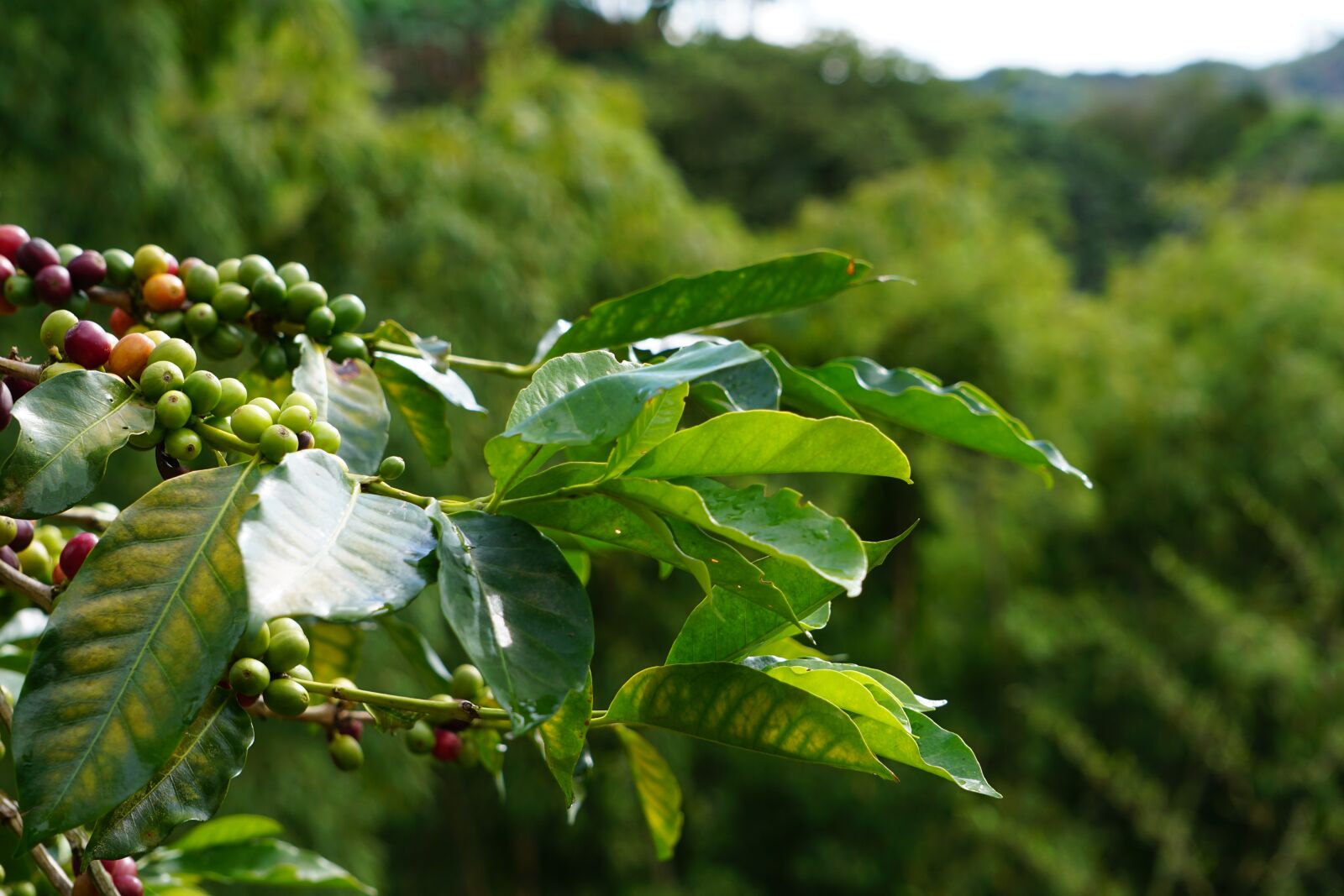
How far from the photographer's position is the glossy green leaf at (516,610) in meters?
0.24

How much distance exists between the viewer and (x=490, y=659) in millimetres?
242

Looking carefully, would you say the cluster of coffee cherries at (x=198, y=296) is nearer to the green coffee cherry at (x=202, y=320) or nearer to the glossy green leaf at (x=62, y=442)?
the green coffee cherry at (x=202, y=320)

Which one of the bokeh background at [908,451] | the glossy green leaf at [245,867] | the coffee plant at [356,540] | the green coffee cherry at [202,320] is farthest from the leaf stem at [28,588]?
the bokeh background at [908,451]

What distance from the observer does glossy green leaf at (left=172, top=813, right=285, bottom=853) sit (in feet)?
1.64

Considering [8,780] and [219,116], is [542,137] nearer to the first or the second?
[219,116]

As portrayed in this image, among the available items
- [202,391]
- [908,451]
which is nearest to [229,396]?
[202,391]

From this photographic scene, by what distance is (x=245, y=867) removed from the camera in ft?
1.62

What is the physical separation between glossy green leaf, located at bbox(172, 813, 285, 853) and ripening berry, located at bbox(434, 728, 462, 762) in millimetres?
115

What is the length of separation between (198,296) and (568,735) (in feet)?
0.73

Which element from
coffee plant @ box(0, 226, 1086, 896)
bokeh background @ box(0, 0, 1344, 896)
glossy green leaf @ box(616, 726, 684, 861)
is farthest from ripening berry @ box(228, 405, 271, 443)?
bokeh background @ box(0, 0, 1344, 896)

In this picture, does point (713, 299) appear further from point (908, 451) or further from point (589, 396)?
point (908, 451)

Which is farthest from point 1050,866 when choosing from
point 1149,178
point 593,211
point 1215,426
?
point 1149,178

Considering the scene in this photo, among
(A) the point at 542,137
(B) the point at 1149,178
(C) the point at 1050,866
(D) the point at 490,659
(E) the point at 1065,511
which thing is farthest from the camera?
(B) the point at 1149,178

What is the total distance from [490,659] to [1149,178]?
7.71m
